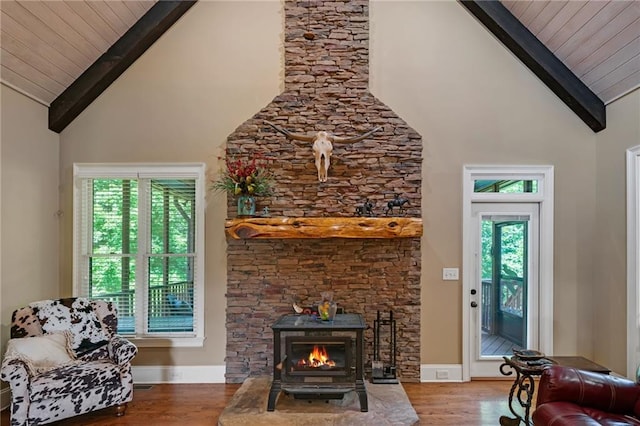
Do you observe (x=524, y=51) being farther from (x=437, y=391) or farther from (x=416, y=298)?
(x=437, y=391)

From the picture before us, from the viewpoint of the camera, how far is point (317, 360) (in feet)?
11.6

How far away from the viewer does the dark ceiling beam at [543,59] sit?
4.13 m

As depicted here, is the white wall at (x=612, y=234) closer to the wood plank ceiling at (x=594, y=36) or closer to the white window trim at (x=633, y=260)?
the white window trim at (x=633, y=260)

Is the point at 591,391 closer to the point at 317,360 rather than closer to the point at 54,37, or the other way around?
the point at 317,360

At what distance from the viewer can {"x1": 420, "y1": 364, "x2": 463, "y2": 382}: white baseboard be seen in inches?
166

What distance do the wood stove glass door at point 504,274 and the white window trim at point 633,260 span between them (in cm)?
82

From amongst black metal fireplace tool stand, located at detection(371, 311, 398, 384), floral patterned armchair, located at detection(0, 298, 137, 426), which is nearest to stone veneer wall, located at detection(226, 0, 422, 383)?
black metal fireplace tool stand, located at detection(371, 311, 398, 384)

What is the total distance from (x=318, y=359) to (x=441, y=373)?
61.5 inches

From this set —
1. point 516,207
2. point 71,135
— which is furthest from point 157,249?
point 516,207

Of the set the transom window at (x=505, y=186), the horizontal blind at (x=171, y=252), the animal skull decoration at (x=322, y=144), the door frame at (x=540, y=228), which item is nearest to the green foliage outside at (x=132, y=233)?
the horizontal blind at (x=171, y=252)

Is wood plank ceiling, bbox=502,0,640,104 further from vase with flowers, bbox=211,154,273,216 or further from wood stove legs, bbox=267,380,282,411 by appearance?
wood stove legs, bbox=267,380,282,411

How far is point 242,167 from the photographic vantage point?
4.07 m

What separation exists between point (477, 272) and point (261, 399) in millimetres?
2651

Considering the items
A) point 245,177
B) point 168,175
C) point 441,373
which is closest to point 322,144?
point 245,177
